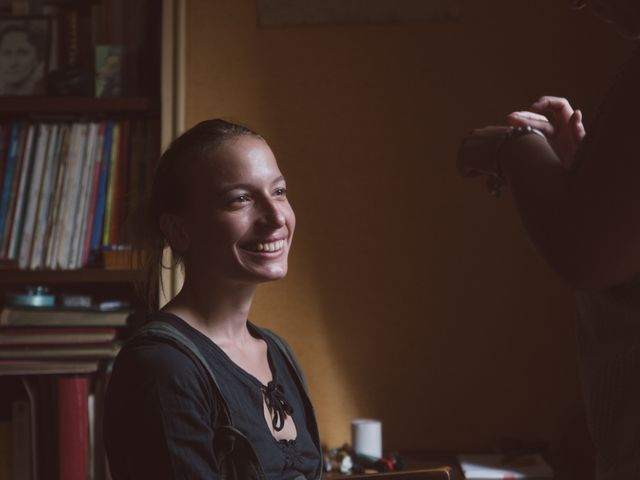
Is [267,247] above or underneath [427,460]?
above

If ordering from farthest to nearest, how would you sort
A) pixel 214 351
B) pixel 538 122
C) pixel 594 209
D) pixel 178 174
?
pixel 178 174 < pixel 214 351 < pixel 538 122 < pixel 594 209

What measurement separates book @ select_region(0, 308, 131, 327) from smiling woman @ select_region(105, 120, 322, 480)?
1.73ft

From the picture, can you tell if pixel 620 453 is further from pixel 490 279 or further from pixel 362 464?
pixel 490 279

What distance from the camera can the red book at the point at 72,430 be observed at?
187cm

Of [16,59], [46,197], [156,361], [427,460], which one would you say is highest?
[16,59]

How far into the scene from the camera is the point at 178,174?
1.33 m

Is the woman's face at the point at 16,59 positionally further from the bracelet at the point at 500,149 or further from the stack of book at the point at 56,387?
the bracelet at the point at 500,149

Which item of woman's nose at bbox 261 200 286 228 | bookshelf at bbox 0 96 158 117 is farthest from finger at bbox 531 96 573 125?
bookshelf at bbox 0 96 158 117

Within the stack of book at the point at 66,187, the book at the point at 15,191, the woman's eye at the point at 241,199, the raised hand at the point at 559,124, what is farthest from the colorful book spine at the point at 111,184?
the raised hand at the point at 559,124

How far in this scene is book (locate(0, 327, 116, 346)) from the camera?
1.88 metres

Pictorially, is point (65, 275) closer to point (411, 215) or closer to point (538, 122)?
point (411, 215)

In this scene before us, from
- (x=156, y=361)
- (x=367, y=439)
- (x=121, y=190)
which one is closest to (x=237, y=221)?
(x=156, y=361)

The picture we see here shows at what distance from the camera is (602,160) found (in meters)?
0.64

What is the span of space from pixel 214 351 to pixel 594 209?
2.38ft
